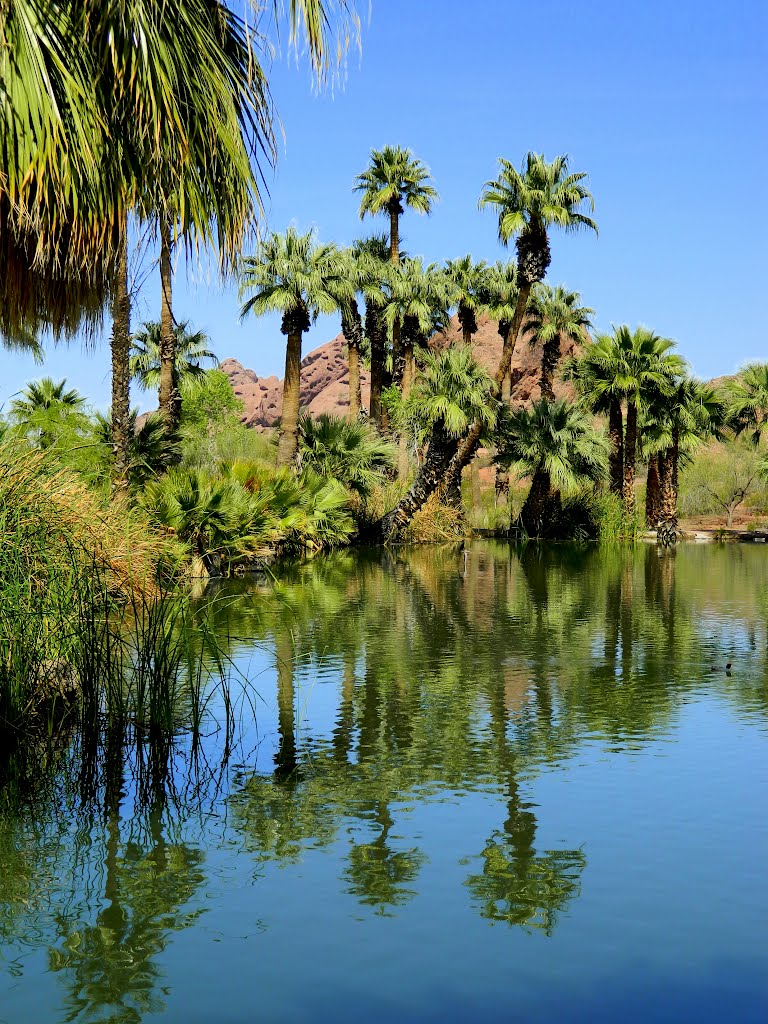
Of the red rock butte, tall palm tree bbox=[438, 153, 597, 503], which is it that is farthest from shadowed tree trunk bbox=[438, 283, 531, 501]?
the red rock butte

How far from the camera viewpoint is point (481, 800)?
6078mm

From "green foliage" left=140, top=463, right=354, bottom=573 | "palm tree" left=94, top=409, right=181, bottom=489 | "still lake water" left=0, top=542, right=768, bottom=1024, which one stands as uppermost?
"palm tree" left=94, top=409, right=181, bottom=489

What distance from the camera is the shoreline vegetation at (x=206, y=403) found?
718 cm

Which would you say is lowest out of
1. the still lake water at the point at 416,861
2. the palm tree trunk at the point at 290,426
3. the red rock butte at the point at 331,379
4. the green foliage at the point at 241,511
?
the still lake water at the point at 416,861

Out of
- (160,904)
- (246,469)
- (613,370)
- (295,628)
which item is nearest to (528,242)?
(613,370)

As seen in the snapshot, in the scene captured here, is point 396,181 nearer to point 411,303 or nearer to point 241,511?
point 411,303

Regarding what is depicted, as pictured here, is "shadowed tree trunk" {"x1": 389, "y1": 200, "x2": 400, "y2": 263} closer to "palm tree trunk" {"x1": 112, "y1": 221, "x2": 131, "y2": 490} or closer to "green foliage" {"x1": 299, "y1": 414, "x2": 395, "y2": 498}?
"green foliage" {"x1": 299, "y1": 414, "x2": 395, "y2": 498}

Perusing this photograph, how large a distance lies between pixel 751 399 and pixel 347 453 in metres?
25.5

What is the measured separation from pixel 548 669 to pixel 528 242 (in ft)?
95.8

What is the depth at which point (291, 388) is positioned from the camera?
35.9 meters

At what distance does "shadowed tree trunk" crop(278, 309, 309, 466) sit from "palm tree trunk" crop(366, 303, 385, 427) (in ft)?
30.8

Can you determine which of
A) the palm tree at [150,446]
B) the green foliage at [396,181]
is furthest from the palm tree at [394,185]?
the palm tree at [150,446]

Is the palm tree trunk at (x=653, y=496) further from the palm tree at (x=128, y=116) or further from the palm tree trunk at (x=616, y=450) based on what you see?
the palm tree at (x=128, y=116)

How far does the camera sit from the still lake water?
384cm
